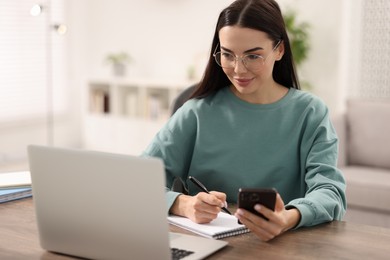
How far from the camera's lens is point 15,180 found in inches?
82.0

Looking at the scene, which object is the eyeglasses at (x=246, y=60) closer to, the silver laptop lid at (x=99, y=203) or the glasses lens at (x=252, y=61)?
the glasses lens at (x=252, y=61)

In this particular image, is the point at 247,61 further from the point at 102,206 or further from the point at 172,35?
the point at 172,35

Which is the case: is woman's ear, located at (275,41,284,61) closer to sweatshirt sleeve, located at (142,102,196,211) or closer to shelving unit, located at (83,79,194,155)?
sweatshirt sleeve, located at (142,102,196,211)

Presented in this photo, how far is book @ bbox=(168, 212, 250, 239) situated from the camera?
1610mm

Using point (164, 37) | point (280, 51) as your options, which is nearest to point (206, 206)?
point (280, 51)

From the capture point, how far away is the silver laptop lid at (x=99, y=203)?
1.32m

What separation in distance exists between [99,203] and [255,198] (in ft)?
1.23

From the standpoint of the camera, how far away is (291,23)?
4953 millimetres

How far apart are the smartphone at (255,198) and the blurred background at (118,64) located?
3319 millimetres

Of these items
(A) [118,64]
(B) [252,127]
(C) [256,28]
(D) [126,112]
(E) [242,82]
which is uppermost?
(C) [256,28]

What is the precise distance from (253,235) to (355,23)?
3.29 meters

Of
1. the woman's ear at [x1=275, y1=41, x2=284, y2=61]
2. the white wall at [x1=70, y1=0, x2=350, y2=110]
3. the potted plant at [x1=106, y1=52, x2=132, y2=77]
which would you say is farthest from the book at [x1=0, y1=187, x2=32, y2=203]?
the potted plant at [x1=106, y1=52, x2=132, y2=77]

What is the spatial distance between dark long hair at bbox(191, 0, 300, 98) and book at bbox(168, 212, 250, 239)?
0.55 m

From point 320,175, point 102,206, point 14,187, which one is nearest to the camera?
point 102,206
